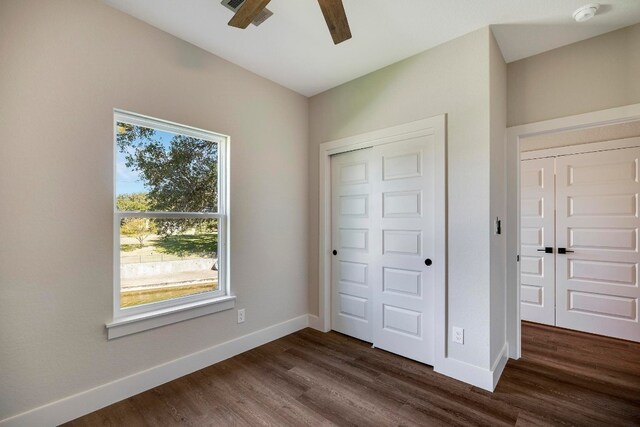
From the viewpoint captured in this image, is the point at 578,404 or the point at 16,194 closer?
the point at 16,194

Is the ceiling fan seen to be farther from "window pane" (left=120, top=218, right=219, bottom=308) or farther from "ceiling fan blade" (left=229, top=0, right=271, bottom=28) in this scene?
"window pane" (left=120, top=218, right=219, bottom=308)

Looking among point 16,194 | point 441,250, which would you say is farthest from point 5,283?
point 441,250

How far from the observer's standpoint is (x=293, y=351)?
280 centimetres

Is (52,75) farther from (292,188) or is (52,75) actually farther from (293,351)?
(293,351)

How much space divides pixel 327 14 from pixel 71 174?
1839 millimetres

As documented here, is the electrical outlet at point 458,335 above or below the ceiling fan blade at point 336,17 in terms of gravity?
below

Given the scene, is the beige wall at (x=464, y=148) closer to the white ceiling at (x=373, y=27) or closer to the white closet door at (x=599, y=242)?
the white ceiling at (x=373, y=27)

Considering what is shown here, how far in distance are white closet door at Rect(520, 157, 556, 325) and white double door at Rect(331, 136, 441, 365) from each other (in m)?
1.74

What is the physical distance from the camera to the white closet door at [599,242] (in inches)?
118

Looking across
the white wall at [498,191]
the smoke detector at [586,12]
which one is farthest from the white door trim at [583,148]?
the smoke detector at [586,12]

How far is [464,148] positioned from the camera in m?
2.31

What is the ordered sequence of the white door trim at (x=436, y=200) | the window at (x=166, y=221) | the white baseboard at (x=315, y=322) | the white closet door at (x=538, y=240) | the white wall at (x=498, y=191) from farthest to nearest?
the white closet door at (x=538, y=240) → the white baseboard at (x=315, y=322) → the white door trim at (x=436, y=200) → the white wall at (x=498, y=191) → the window at (x=166, y=221)

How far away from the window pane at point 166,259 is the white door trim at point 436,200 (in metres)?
1.20

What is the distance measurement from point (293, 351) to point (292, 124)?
2415 millimetres
